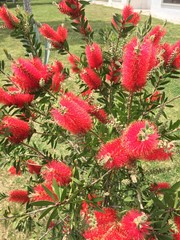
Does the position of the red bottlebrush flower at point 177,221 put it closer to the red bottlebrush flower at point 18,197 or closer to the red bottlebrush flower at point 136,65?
the red bottlebrush flower at point 136,65

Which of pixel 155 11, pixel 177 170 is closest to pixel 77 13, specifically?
pixel 177 170

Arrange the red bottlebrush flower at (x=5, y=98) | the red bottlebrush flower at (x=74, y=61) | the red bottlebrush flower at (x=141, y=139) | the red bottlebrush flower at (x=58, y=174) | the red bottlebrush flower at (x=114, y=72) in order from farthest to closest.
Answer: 1. the red bottlebrush flower at (x=74, y=61)
2. the red bottlebrush flower at (x=114, y=72)
3. the red bottlebrush flower at (x=5, y=98)
4. the red bottlebrush flower at (x=58, y=174)
5. the red bottlebrush flower at (x=141, y=139)

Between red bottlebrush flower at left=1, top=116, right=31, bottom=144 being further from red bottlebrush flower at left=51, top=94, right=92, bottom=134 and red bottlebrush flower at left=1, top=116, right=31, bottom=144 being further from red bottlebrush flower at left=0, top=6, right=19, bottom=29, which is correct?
red bottlebrush flower at left=0, top=6, right=19, bottom=29

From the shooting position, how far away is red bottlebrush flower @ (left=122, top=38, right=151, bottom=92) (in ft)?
3.20

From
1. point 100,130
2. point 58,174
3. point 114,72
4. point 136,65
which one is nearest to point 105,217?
point 58,174

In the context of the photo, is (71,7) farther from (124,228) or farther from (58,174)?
(124,228)

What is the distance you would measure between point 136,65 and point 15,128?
499 mm

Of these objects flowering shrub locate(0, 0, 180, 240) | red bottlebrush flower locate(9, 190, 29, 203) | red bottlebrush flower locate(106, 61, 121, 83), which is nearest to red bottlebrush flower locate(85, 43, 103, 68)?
flowering shrub locate(0, 0, 180, 240)

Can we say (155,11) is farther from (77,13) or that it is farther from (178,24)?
(77,13)

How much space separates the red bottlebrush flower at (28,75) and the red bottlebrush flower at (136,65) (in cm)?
30

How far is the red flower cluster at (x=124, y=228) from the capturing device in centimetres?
86

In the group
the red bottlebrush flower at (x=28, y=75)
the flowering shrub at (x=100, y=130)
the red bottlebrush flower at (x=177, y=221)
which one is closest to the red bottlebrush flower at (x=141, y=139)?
the flowering shrub at (x=100, y=130)

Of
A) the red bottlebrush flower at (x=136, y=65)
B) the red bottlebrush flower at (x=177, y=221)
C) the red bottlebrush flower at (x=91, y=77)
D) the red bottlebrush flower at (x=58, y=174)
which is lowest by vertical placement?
the red bottlebrush flower at (x=177, y=221)

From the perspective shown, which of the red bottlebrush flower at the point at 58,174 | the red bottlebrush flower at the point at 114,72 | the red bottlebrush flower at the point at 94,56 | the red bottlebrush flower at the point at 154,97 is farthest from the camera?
the red bottlebrush flower at the point at 154,97
